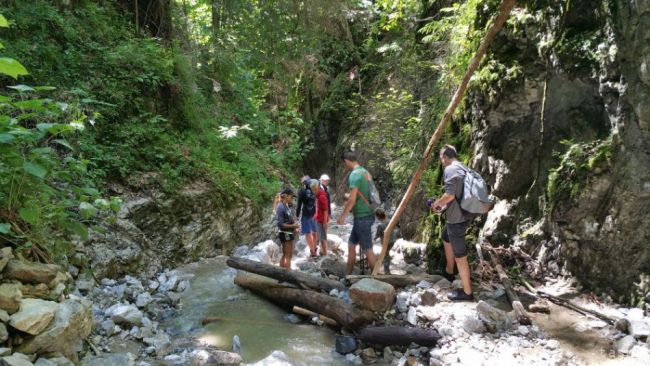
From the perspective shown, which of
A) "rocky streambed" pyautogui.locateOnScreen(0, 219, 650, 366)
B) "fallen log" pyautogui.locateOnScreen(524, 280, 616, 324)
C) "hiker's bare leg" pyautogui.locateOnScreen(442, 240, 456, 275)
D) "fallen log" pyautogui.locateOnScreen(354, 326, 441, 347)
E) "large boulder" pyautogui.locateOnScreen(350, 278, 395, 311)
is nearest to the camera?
"rocky streambed" pyautogui.locateOnScreen(0, 219, 650, 366)

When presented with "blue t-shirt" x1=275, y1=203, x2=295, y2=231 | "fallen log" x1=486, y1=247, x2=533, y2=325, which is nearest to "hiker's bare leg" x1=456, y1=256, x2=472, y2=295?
"fallen log" x1=486, y1=247, x2=533, y2=325

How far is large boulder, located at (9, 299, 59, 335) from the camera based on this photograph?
333 cm

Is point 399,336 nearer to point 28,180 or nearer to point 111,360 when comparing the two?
point 111,360

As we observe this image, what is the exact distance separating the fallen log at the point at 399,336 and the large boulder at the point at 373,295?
453mm

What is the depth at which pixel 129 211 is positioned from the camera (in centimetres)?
758

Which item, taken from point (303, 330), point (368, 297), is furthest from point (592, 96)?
point (303, 330)

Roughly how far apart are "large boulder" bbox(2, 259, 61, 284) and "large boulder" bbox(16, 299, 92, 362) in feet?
0.96

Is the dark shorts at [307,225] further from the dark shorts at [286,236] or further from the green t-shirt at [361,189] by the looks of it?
the green t-shirt at [361,189]

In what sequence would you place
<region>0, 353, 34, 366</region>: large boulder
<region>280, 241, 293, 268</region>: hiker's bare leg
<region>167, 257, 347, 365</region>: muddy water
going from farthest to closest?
<region>280, 241, 293, 268</region>: hiker's bare leg
<region>167, 257, 347, 365</region>: muddy water
<region>0, 353, 34, 366</region>: large boulder

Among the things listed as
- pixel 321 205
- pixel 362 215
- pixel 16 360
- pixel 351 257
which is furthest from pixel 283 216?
pixel 16 360

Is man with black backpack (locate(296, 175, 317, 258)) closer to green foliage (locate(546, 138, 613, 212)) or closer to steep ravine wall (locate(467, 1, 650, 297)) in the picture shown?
steep ravine wall (locate(467, 1, 650, 297))

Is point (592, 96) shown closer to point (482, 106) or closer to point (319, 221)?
point (482, 106)

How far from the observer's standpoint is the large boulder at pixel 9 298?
3.36m

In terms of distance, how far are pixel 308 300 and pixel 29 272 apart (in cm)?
346
